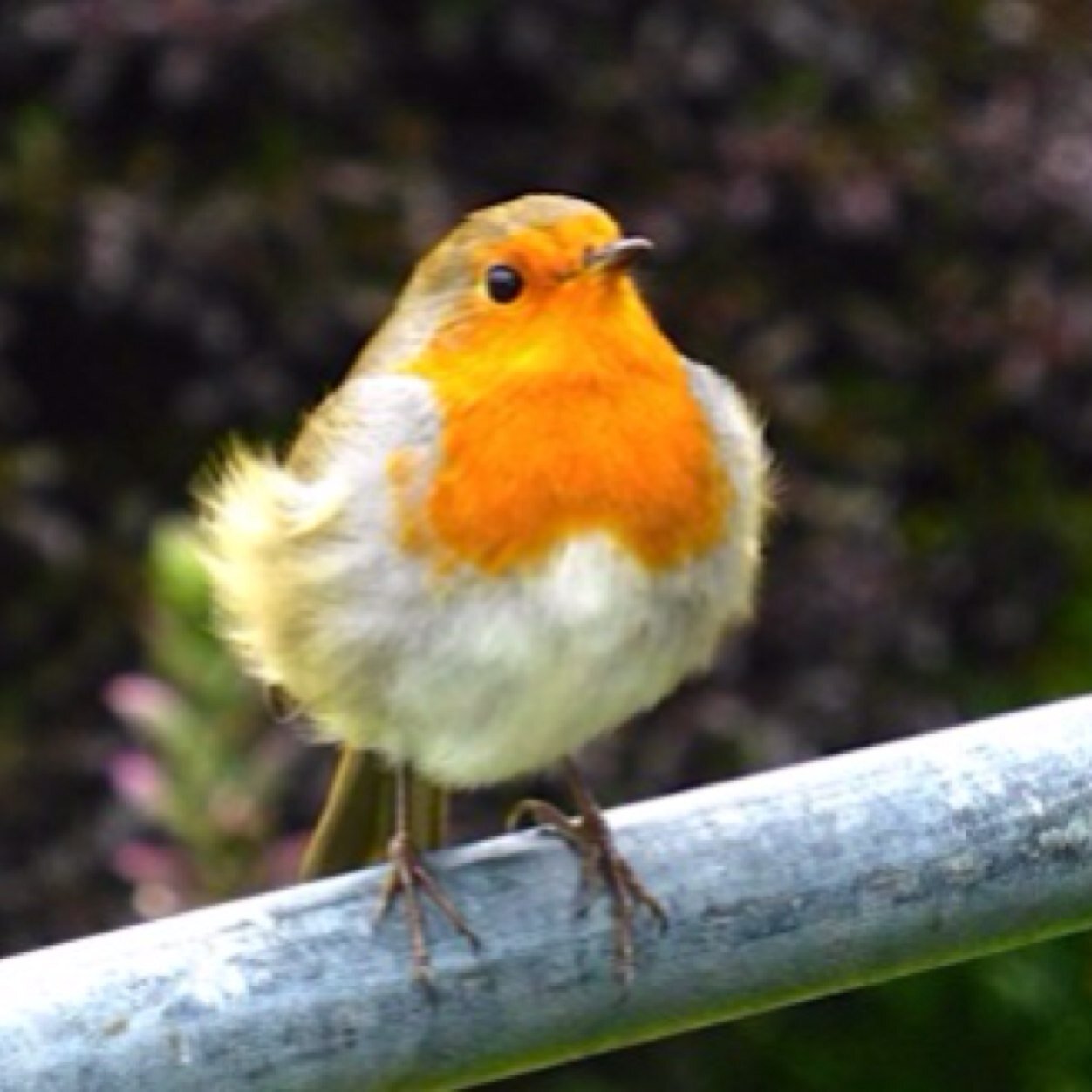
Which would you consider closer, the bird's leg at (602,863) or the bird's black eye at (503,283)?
the bird's leg at (602,863)

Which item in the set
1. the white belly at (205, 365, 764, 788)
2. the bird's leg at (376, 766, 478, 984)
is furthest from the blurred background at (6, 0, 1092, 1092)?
the bird's leg at (376, 766, 478, 984)

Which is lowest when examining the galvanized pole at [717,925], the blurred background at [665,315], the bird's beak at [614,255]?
the galvanized pole at [717,925]

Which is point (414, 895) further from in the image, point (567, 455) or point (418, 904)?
point (567, 455)

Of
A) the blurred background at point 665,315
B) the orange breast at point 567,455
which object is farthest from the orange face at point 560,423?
the blurred background at point 665,315

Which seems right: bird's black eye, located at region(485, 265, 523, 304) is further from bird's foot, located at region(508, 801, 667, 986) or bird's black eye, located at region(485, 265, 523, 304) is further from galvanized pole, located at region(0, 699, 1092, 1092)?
galvanized pole, located at region(0, 699, 1092, 1092)

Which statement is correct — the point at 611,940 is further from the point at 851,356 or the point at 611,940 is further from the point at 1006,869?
the point at 851,356

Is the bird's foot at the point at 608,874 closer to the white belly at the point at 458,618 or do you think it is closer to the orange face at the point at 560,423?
the white belly at the point at 458,618

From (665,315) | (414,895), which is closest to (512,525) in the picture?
(414,895)
